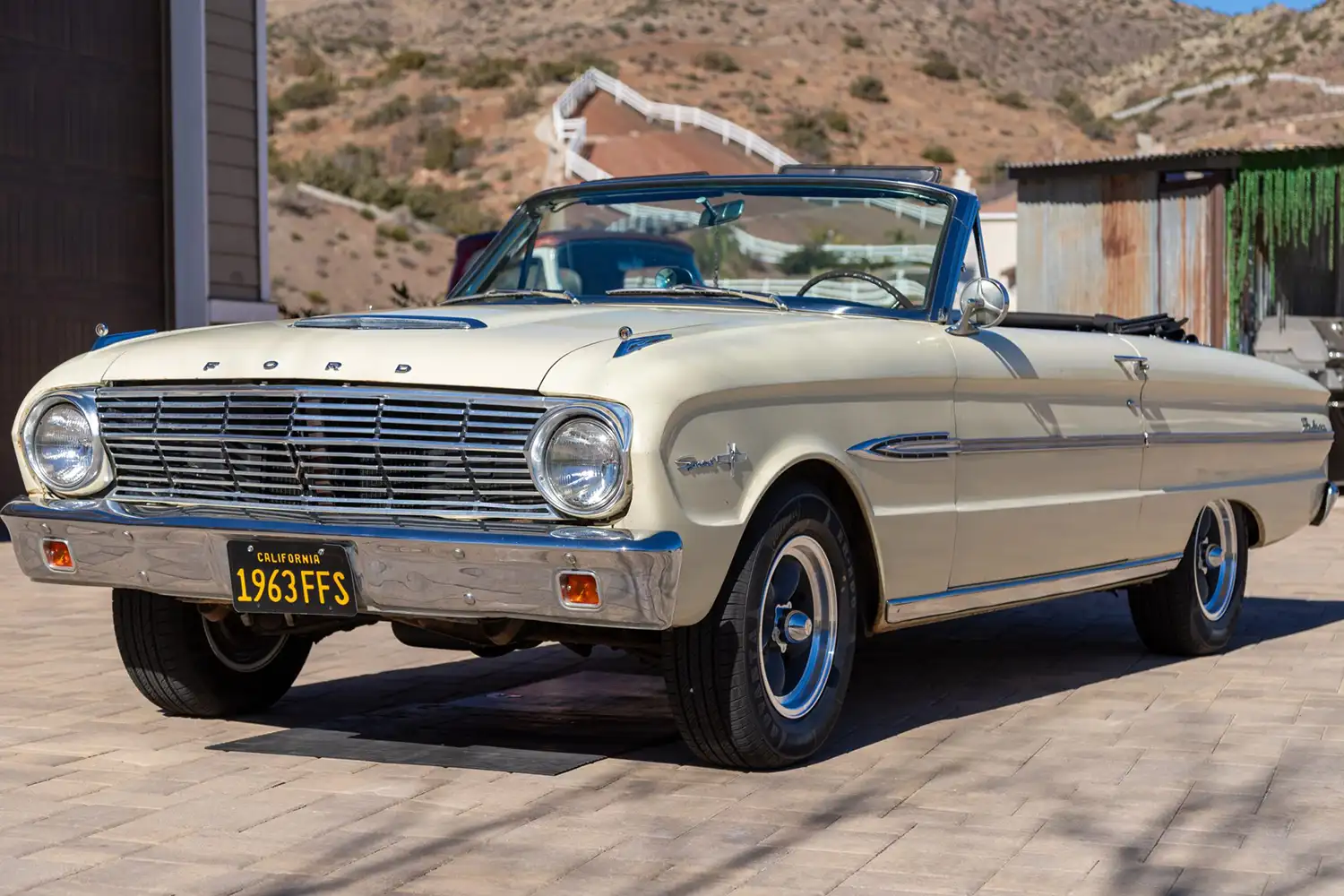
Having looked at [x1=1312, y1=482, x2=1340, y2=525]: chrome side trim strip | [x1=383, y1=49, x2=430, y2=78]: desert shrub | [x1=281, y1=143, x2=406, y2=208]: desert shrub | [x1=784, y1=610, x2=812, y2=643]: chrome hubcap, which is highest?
[x1=383, y1=49, x2=430, y2=78]: desert shrub

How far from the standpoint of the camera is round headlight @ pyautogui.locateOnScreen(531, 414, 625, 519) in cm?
470

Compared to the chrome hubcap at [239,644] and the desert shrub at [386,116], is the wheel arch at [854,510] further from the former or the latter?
the desert shrub at [386,116]

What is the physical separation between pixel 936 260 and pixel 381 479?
2197 millimetres

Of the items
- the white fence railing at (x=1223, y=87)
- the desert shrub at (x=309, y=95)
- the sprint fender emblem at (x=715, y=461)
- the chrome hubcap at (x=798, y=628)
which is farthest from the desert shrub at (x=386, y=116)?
the sprint fender emblem at (x=715, y=461)

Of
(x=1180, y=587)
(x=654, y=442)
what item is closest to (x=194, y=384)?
(x=654, y=442)

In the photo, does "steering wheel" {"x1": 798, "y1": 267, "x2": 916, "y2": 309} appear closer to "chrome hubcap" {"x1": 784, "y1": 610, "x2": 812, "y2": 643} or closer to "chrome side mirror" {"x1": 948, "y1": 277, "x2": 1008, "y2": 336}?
"chrome side mirror" {"x1": 948, "y1": 277, "x2": 1008, "y2": 336}

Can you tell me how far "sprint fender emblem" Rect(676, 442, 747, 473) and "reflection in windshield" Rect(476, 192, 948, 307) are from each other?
143cm

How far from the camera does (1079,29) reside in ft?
347

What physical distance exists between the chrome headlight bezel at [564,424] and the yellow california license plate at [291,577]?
575mm

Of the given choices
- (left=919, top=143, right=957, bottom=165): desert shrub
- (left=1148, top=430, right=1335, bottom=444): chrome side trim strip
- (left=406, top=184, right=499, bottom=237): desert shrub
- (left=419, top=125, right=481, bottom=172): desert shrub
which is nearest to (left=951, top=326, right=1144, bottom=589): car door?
(left=1148, top=430, right=1335, bottom=444): chrome side trim strip

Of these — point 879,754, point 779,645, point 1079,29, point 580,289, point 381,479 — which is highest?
point 1079,29

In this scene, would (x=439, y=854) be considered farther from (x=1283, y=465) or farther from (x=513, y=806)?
(x=1283, y=465)

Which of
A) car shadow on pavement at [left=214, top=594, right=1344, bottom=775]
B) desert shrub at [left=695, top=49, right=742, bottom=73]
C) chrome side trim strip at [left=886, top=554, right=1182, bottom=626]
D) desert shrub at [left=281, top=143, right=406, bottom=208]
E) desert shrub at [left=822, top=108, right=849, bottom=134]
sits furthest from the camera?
desert shrub at [left=695, top=49, right=742, bottom=73]

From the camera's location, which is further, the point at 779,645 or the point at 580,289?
the point at 580,289
